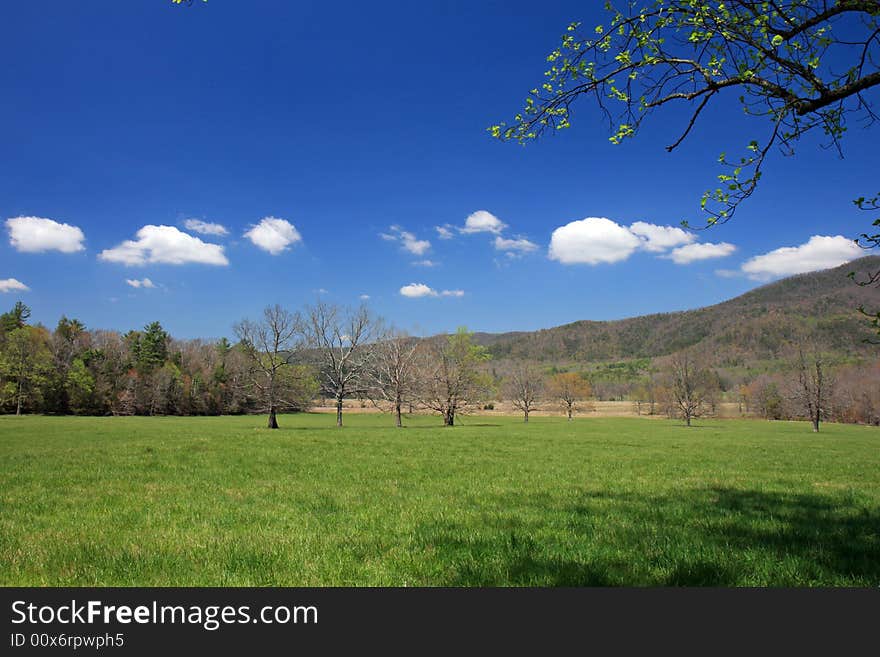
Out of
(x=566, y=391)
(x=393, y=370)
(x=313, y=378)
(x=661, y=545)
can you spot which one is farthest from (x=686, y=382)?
(x=661, y=545)

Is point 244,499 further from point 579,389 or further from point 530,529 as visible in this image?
point 579,389

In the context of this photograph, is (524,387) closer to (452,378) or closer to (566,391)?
(566,391)

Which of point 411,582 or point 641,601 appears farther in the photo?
point 411,582

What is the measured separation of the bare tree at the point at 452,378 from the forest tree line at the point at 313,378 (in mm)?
153

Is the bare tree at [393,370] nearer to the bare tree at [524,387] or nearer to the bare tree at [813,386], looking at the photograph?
the bare tree at [524,387]

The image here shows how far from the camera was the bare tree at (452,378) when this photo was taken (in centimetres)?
6519

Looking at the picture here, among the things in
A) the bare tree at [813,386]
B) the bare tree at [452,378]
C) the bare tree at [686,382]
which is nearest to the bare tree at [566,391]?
the bare tree at [686,382]

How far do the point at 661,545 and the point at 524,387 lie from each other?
83429 mm

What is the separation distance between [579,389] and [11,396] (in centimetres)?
11066

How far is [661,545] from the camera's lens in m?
6.86

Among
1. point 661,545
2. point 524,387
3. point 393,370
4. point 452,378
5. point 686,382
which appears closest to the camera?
point 661,545

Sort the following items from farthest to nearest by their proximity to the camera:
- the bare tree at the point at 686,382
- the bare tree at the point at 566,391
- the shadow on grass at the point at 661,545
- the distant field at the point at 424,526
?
the bare tree at the point at 566,391
the bare tree at the point at 686,382
the distant field at the point at 424,526
the shadow on grass at the point at 661,545

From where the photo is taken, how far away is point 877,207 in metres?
6.39

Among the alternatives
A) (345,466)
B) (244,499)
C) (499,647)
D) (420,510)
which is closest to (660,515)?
(420,510)
